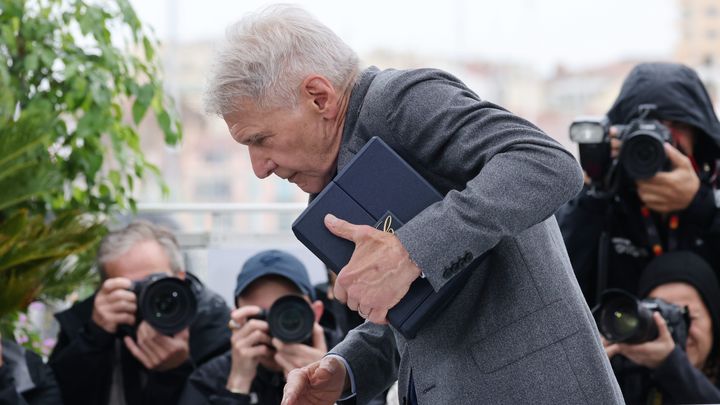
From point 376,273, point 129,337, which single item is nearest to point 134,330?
point 129,337

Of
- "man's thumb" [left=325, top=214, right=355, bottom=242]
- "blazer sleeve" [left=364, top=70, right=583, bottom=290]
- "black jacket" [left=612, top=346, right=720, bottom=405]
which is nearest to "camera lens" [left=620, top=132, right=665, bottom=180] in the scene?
"black jacket" [left=612, top=346, right=720, bottom=405]

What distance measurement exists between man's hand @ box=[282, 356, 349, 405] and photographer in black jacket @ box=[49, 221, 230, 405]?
1.50m

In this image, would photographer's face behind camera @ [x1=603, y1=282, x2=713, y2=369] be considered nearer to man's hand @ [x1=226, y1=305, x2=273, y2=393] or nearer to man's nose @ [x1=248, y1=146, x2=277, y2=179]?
man's hand @ [x1=226, y1=305, x2=273, y2=393]

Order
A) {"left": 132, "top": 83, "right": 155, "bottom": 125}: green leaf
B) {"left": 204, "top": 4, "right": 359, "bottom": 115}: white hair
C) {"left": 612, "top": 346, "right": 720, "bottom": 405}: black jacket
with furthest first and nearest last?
{"left": 132, "top": 83, "right": 155, "bottom": 125}: green leaf < {"left": 612, "top": 346, "right": 720, "bottom": 405}: black jacket < {"left": 204, "top": 4, "right": 359, "bottom": 115}: white hair

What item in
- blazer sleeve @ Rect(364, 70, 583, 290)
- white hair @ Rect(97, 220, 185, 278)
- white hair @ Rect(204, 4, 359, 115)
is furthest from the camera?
white hair @ Rect(97, 220, 185, 278)

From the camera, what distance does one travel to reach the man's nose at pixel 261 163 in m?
2.02

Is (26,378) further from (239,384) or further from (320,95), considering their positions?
(320,95)

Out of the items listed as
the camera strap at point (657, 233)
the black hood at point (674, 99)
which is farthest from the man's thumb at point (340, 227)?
the black hood at point (674, 99)

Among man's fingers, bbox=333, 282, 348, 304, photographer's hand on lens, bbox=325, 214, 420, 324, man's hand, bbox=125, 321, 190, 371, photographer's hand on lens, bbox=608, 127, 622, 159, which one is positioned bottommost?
man's hand, bbox=125, 321, 190, 371

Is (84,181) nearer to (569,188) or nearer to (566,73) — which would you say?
(569,188)

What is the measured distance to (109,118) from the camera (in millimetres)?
4023

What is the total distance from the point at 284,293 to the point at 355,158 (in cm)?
198

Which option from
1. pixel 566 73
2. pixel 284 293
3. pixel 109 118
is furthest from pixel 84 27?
pixel 566 73

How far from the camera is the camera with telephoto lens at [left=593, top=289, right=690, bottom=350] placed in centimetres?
338
